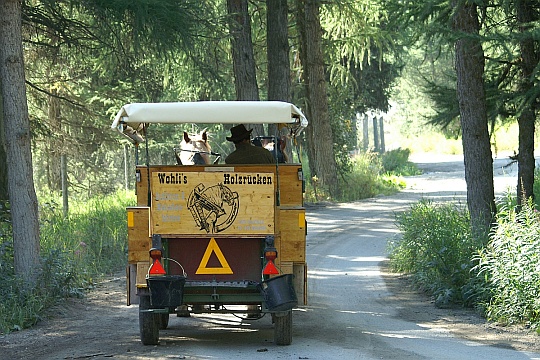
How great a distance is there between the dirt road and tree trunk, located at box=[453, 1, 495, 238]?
1.85m

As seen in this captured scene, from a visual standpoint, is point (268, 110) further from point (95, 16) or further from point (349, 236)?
point (349, 236)

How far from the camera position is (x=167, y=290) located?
29.6 ft

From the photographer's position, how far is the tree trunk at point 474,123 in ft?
46.8

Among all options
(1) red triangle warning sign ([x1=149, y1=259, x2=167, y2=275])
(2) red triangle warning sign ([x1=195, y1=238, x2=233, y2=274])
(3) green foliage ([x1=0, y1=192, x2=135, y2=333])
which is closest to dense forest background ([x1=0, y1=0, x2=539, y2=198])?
(3) green foliage ([x1=0, y1=192, x2=135, y2=333])

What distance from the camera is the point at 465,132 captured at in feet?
48.2

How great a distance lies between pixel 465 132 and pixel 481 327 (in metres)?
4.78

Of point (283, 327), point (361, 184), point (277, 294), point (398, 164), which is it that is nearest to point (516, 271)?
point (283, 327)

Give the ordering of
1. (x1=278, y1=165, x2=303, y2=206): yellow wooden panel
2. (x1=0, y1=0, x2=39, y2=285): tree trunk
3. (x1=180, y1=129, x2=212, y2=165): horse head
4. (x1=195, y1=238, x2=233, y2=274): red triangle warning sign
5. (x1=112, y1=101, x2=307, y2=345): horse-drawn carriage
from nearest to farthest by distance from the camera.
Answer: (x1=112, y1=101, x2=307, y2=345): horse-drawn carriage
(x1=195, y1=238, x2=233, y2=274): red triangle warning sign
(x1=278, y1=165, x2=303, y2=206): yellow wooden panel
(x1=0, y1=0, x2=39, y2=285): tree trunk
(x1=180, y1=129, x2=212, y2=165): horse head

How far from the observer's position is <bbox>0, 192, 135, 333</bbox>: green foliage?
36.7ft

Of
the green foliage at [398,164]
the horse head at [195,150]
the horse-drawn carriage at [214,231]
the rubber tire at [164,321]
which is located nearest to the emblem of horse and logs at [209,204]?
the horse-drawn carriage at [214,231]

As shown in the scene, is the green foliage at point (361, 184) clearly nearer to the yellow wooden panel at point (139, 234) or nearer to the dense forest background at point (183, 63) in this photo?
the dense forest background at point (183, 63)

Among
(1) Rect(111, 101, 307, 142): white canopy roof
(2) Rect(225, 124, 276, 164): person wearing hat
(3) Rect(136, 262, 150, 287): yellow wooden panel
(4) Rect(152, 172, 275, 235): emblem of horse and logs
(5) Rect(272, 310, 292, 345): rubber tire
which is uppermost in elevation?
(1) Rect(111, 101, 307, 142): white canopy roof

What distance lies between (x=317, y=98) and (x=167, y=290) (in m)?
21.2

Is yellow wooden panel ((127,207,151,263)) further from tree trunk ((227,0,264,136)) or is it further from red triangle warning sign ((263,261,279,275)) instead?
tree trunk ((227,0,264,136))
